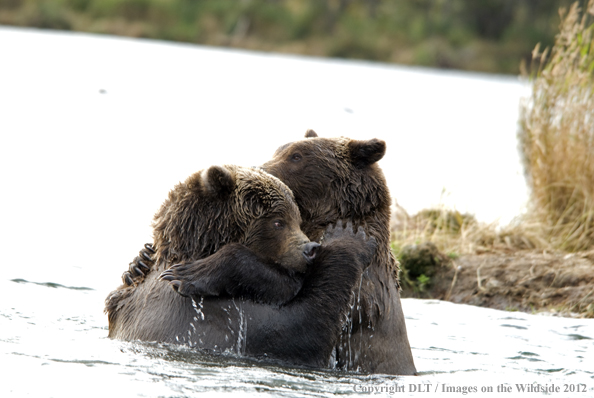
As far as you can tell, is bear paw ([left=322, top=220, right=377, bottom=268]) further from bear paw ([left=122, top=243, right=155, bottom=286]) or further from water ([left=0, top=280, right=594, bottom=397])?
bear paw ([left=122, top=243, right=155, bottom=286])

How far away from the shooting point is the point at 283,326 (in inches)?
218

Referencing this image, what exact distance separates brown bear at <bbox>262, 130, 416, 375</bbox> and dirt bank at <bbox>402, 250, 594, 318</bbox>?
3.69 metres

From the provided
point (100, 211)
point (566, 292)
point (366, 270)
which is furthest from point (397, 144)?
point (366, 270)

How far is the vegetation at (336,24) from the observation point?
43438 millimetres

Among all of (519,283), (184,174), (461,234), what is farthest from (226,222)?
(461,234)

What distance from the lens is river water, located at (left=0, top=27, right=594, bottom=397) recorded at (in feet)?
18.1

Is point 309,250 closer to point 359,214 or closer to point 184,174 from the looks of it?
point 359,214

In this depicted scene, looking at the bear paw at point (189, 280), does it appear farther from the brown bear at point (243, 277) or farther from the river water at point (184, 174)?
the river water at point (184, 174)

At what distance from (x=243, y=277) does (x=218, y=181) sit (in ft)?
2.32

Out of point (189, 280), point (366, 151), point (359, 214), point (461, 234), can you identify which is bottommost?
point (189, 280)

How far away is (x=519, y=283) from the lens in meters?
9.82

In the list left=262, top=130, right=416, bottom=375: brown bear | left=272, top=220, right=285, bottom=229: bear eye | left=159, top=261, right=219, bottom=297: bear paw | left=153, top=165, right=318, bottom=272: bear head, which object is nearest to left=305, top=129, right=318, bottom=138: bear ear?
left=262, top=130, right=416, bottom=375: brown bear

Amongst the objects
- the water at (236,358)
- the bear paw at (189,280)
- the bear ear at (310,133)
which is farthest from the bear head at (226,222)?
the bear ear at (310,133)

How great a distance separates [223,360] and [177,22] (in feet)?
134
